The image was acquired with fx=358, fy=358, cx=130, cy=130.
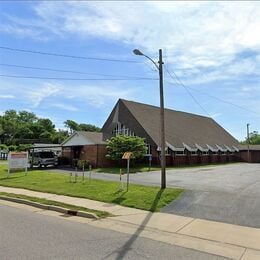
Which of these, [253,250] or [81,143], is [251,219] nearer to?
[253,250]

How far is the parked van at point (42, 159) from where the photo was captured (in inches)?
1448

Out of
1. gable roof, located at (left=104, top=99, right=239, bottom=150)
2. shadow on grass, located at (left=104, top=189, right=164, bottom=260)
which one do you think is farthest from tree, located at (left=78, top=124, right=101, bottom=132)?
shadow on grass, located at (left=104, top=189, right=164, bottom=260)

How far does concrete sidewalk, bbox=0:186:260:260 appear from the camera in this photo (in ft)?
28.2

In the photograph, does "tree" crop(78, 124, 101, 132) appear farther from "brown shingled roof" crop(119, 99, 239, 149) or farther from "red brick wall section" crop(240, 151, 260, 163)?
"red brick wall section" crop(240, 151, 260, 163)

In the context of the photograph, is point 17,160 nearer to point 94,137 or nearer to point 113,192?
point 94,137

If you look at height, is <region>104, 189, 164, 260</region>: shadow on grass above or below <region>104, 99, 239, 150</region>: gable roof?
below

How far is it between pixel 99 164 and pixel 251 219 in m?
25.6

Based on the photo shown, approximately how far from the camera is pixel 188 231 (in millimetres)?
10344

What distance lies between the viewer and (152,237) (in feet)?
31.6

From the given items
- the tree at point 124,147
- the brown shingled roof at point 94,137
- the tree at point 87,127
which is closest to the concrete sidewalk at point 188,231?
the tree at point 124,147

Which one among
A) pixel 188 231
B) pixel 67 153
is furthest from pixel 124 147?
pixel 188 231

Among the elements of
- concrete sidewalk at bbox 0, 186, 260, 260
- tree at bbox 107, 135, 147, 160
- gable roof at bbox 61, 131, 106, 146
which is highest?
gable roof at bbox 61, 131, 106, 146

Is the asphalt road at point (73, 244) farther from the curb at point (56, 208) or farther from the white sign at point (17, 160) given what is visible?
the white sign at point (17, 160)

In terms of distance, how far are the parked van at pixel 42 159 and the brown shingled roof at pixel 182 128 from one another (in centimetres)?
1054
